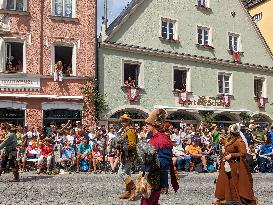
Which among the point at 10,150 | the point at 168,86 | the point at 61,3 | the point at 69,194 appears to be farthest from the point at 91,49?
the point at 69,194

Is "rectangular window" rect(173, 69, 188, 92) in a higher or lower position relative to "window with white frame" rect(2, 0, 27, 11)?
lower

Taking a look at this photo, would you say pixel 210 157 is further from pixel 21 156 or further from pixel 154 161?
pixel 154 161

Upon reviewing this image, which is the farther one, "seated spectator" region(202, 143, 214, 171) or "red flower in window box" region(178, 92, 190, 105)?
"red flower in window box" region(178, 92, 190, 105)

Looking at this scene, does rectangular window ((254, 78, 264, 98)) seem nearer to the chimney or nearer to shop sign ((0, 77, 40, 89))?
the chimney

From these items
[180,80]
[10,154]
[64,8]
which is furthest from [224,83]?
[10,154]

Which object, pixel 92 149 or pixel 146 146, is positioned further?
pixel 92 149

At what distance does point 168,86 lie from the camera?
26.3 m

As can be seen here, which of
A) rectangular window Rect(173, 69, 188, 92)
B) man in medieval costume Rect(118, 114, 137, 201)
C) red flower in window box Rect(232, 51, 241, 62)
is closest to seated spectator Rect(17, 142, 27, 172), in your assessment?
man in medieval costume Rect(118, 114, 137, 201)

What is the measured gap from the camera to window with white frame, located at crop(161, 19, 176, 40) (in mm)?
26766

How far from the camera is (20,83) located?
2181 cm

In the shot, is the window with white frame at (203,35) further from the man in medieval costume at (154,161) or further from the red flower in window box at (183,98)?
the man in medieval costume at (154,161)

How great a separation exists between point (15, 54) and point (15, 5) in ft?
8.08

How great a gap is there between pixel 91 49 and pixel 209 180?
11431mm

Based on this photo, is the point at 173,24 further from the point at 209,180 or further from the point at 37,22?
the point at 209,180
